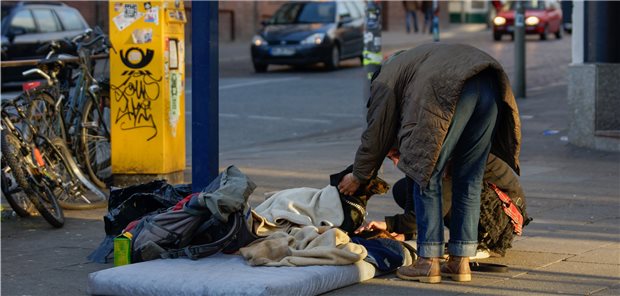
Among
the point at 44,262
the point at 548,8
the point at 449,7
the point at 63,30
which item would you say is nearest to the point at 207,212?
the point at 44,262

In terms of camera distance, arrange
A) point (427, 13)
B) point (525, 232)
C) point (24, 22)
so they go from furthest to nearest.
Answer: point (427, 13), point (24, 22), point (525, 232)

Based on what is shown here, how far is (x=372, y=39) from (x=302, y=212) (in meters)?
4.55

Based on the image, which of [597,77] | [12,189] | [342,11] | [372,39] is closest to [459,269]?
[12,189]

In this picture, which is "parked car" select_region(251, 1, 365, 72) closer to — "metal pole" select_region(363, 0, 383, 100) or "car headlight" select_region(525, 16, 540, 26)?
"car headlight" select_region(525, 16, 540, 26)

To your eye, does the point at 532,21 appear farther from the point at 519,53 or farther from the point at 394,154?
the point at 394,154

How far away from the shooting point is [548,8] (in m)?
36.3

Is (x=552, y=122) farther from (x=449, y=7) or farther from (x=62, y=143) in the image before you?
(x=449, y=7)

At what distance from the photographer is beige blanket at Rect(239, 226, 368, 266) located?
598 centimetres

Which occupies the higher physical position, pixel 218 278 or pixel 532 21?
pixel 532 21

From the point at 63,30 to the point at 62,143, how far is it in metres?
13.2

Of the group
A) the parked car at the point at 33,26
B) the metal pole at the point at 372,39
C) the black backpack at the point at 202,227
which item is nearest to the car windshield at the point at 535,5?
the parked car at the point at 33,26

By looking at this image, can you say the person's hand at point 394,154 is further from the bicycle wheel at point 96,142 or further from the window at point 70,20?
the window at point 70,20

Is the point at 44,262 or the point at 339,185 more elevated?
the point at 339,185

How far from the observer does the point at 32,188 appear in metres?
7.77
